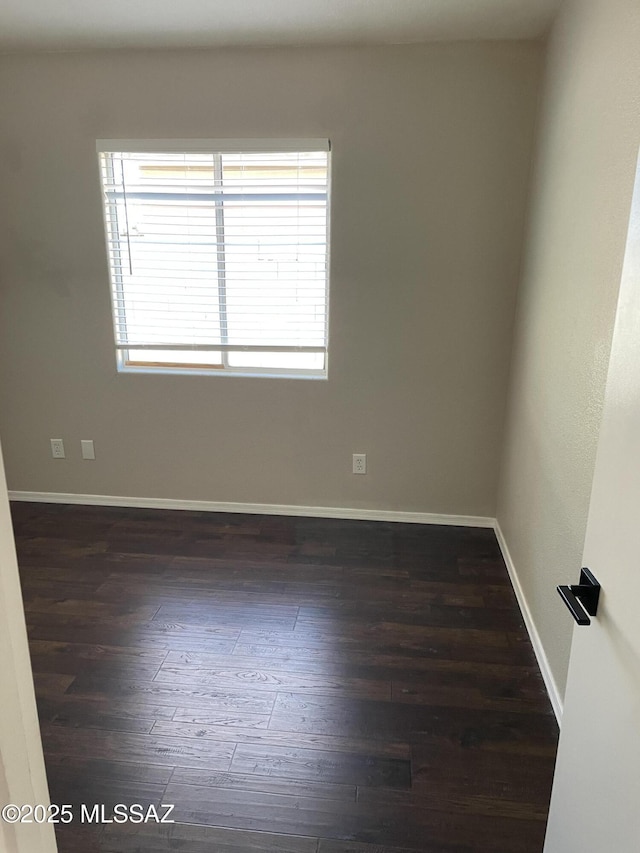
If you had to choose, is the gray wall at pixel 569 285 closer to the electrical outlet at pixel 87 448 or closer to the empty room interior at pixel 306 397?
the empty room interior at pixel 306 397

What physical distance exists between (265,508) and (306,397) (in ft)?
2.45

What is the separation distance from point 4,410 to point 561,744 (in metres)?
3.46

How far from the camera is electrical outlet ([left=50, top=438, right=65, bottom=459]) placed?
3527 mm

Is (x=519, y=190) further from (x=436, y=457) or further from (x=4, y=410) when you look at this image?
(x=4, y=410)

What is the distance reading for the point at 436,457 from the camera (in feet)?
10.7

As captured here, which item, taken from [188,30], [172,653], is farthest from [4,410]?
[188,30]

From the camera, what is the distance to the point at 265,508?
348 cm

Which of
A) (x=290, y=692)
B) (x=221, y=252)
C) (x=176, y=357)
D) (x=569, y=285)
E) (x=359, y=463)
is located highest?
(x=221, y=252)

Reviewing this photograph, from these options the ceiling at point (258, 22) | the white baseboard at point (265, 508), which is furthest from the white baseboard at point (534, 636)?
the ceiling at point (258, 22)

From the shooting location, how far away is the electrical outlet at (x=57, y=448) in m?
3.53

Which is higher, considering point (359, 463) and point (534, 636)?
point (359, 463)

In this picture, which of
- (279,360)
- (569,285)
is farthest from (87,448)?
(569,285)

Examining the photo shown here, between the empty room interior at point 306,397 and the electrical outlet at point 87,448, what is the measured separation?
14 millimetres

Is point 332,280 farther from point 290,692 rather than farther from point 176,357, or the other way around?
point 290,692
